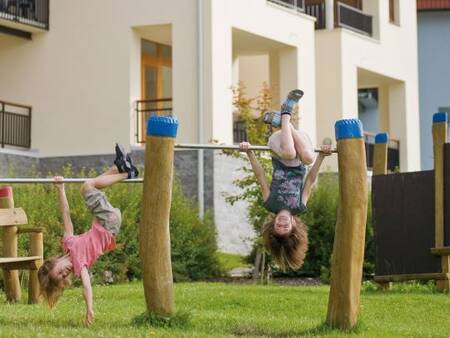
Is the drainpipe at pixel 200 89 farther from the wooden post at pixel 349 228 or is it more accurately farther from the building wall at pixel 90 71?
the wooden post at pixel 349 228

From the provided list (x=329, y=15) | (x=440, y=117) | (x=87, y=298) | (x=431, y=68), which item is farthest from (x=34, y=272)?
(x=431, y=68)

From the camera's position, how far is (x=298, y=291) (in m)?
17.5

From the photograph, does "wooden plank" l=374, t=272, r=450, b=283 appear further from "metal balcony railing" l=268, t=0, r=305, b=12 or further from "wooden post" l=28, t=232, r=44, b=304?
"metal balcony railing" l=268, t=0, r=305, b=12

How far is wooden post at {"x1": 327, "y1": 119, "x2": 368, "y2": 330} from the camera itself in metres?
12.2

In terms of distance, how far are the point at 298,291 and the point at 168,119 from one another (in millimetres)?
6143

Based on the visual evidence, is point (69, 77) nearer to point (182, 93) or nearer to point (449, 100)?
point (182, 93)

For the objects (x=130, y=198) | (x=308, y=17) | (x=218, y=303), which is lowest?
(x=218, y=303)

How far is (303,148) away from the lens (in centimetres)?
1223

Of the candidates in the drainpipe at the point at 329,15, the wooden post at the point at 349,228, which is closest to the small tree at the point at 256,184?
the drainpipe at the point at 329,15

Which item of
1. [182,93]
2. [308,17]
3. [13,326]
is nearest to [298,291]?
[13,326]

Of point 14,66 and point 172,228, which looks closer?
point 172,228

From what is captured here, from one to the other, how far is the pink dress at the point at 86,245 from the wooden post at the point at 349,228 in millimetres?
2264

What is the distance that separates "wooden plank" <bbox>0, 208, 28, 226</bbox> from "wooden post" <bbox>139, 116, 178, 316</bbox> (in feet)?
14.3

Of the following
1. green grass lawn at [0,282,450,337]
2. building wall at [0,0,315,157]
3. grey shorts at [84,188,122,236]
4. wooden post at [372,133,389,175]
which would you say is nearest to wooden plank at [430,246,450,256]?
green grass lawn at [0,282,450,337]
